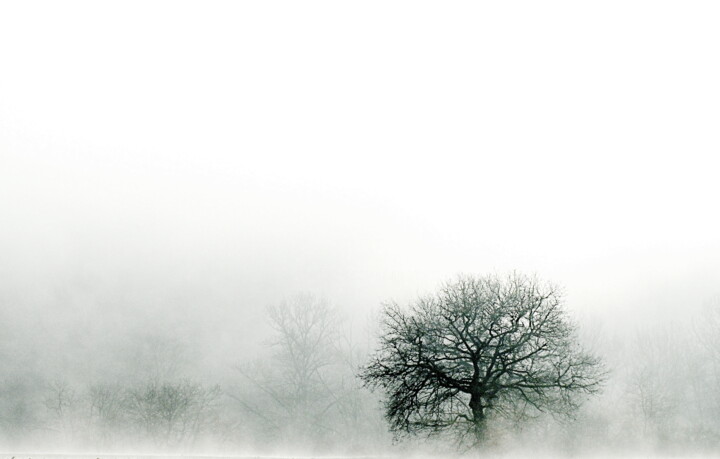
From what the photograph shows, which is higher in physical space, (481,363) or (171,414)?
(481,363)

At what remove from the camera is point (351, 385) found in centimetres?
8612

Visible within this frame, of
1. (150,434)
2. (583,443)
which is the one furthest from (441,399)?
(150,434)

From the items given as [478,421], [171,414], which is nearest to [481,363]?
[478,421]

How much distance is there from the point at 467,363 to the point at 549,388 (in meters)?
4.64

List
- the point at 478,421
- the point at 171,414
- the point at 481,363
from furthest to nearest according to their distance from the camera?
the point at 171,414 → the point at 481,363 → the point at 478,421

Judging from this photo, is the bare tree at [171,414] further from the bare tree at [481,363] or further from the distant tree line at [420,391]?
the bare tree at [481,363]

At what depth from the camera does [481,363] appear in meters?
36.3

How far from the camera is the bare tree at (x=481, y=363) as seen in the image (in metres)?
35.3

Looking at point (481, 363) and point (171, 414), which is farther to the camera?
point (171, 414)

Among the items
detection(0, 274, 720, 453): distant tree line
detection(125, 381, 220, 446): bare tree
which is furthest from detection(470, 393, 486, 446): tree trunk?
detection(125, 381, 220, 446): bare tree

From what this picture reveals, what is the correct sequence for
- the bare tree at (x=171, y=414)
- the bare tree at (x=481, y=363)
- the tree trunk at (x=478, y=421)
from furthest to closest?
the bare tree at (x=171, y=414)
the bare tree at (x=481, y=363)
the tree trunk at (x=478, y=421)

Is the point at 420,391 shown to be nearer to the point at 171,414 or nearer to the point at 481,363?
the point at 481,363

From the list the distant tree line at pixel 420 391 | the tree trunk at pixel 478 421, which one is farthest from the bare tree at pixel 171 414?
the tree trunk at pixel 478 421

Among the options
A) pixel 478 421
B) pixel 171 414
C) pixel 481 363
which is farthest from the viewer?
pixel 171 414
